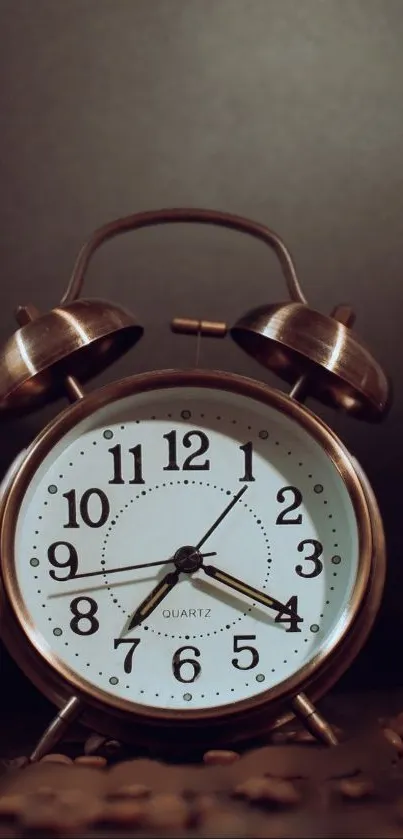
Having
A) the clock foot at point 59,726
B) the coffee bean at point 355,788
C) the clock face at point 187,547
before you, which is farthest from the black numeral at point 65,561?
the coffee bean at point 355,788

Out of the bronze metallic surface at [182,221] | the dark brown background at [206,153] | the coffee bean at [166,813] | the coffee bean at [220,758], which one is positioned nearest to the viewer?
the coffee bean at [166,813]

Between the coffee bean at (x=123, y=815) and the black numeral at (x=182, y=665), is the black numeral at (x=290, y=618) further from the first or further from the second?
the coffee bean at (x=123, y=815)

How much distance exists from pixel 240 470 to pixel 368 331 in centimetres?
39

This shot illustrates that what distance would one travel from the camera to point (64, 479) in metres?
0.95

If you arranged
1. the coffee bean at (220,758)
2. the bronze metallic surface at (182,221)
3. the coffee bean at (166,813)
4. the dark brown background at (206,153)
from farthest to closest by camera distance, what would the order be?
the dark brown background at (206,153) → the bronze metallic surface at (182,221) → the coffee bean at (220,758) → the coffee bean at (166,813)

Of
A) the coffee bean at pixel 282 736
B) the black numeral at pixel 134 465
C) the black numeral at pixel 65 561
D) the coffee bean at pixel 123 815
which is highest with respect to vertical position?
the black numeral at pixel 134 465

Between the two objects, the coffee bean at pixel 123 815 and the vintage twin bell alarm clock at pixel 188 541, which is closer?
the coffee bean at pixel 123 815

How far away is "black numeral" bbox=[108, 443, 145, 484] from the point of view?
96cm

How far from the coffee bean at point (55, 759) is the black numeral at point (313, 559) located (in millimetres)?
289

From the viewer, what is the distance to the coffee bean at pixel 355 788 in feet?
2.65

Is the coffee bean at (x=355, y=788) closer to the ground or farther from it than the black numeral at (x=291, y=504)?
closer to the ground

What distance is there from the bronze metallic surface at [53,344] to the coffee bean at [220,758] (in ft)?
1.32

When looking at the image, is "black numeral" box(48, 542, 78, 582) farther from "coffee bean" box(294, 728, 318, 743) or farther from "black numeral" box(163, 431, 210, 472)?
"coffee bean" box(294, 728, 318, 743)

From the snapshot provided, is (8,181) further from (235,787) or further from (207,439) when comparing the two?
(235,787)
